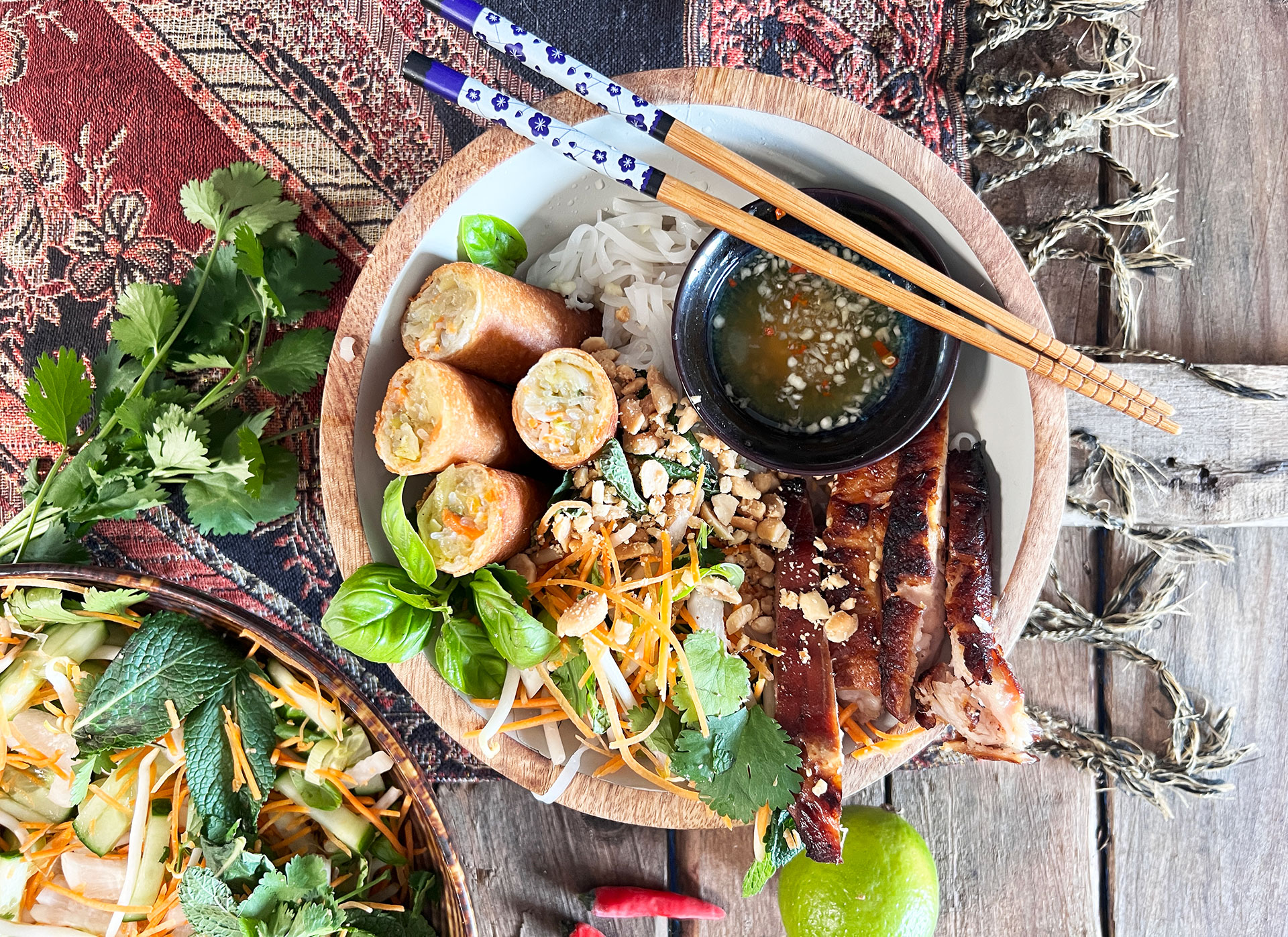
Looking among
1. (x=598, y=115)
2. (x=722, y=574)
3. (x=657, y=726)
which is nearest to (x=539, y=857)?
(x=657, y=726)

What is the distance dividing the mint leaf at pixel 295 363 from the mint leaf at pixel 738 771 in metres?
1.34

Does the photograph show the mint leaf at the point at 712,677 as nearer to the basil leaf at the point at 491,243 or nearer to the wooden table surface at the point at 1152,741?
Result: the wooden table surface at the point at 1152,741

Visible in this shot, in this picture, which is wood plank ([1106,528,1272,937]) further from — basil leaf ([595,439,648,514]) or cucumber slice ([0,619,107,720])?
cucumber slice ([0,619,107,720])

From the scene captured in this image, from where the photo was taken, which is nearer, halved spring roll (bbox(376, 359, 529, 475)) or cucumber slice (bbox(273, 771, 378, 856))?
halved spring roll (bbox(376, 359, 529, 475))

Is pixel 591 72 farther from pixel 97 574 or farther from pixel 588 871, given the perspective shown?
pixel 588 871

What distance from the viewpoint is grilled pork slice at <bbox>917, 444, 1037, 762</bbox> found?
1.77 meters

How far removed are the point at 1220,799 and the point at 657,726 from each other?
180 cm

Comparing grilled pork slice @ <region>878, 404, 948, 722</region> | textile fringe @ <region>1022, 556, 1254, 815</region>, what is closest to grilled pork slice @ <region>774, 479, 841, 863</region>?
grilled pork slice @ <region>878, 404, 948, 722</region>

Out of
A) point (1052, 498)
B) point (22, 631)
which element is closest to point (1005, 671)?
point (1052, 498)

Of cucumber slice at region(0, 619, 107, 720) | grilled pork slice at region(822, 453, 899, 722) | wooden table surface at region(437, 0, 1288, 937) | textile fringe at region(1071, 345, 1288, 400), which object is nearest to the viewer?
grilled pork slice at region(822, 453, 899, 722)

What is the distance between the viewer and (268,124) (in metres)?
2.36

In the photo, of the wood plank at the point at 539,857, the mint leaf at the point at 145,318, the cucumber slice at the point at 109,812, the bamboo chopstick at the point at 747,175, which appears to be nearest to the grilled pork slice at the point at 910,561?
the bamboo chopstick at the point at 747,175

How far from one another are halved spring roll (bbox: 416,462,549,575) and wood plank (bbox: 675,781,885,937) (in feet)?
3.76

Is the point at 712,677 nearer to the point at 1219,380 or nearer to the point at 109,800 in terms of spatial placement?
the point at 109,800
